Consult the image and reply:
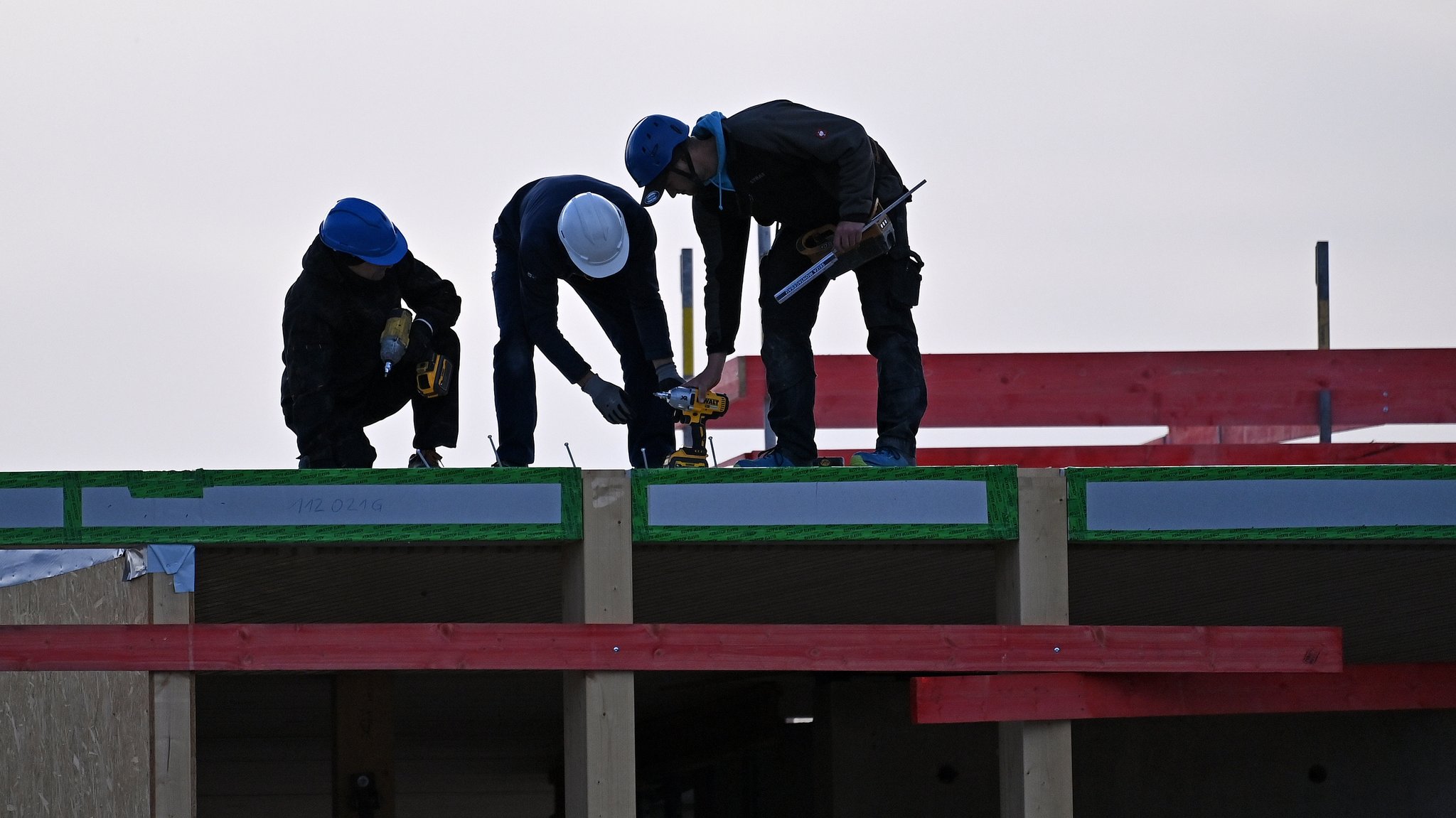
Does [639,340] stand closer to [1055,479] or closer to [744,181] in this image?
[744,181]

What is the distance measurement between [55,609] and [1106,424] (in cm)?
573

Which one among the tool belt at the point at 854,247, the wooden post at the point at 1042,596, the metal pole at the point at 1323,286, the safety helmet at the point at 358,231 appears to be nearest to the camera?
the wooden post at the point at 1042,596

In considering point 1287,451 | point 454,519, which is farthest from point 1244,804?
point 454,519

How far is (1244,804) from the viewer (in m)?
7.45

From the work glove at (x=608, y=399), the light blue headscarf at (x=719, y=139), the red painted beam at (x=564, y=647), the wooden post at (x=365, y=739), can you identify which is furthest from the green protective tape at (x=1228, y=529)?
the wooden post at (x=365, y=739)

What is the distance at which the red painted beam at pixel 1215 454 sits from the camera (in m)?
8.70

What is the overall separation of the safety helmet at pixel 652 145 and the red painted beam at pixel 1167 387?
→ 3804mm

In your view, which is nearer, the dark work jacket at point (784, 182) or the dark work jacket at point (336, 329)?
the dark work jacket at point (784, 182)

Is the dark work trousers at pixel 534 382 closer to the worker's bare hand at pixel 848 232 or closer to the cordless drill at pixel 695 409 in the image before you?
the cordless drill at pixel 695 409

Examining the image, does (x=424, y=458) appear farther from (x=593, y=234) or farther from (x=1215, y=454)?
(x=1215, y=454)

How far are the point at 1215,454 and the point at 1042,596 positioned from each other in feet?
13.2

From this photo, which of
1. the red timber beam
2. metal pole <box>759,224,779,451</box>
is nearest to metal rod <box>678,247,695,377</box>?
metal pole <box>759,224,779,451</box>

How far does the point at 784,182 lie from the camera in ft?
18.5

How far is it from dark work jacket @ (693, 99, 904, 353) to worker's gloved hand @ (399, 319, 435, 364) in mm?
1103
